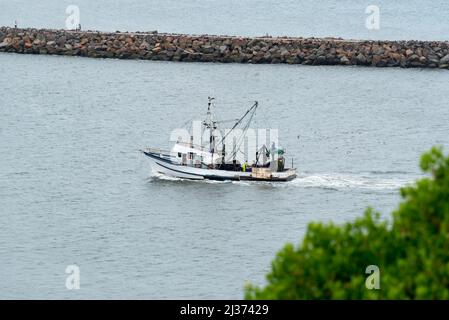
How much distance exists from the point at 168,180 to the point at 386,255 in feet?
136

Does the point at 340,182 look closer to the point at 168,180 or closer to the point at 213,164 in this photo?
Answer: the point at 213,164

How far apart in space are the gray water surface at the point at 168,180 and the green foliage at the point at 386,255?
66.6 ft

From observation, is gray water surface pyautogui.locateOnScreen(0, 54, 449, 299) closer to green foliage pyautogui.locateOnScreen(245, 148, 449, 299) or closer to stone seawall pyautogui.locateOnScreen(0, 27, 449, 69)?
stone seawall pyautogui.locateOnScreen(0, 27, 449, 69)

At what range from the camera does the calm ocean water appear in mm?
44156

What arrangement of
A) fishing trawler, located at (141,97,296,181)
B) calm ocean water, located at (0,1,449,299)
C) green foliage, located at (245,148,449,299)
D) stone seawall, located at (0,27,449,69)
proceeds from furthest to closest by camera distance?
stone seawall, located at (0,27,449,69)
fishing trawler, located at (141,97,296,181)
calm ocean water, located at (0,1,449,299)
green foliage, located at (245,148,449,299)

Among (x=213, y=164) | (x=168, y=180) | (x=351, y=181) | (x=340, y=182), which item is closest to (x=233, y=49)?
(x=213, y=164)

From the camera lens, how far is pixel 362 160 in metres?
65.2

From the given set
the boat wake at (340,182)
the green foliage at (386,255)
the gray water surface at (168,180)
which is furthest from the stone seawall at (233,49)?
the green foliage at (386,255)

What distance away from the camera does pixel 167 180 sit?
61125 mm

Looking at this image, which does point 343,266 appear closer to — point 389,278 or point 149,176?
point 389,278

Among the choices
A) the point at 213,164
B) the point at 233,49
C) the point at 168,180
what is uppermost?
the point at 233,49

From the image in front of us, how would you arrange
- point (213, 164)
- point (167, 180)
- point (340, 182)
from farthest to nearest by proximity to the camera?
point (213, 164) < point (167, 180) < point (340, 182)

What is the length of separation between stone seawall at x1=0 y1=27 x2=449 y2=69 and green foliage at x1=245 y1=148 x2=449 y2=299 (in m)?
82.6

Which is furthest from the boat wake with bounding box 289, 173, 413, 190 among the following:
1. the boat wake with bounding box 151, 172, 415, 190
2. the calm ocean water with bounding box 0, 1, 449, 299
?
the calm ocean water with bounding box 0, 1, 449, 299
